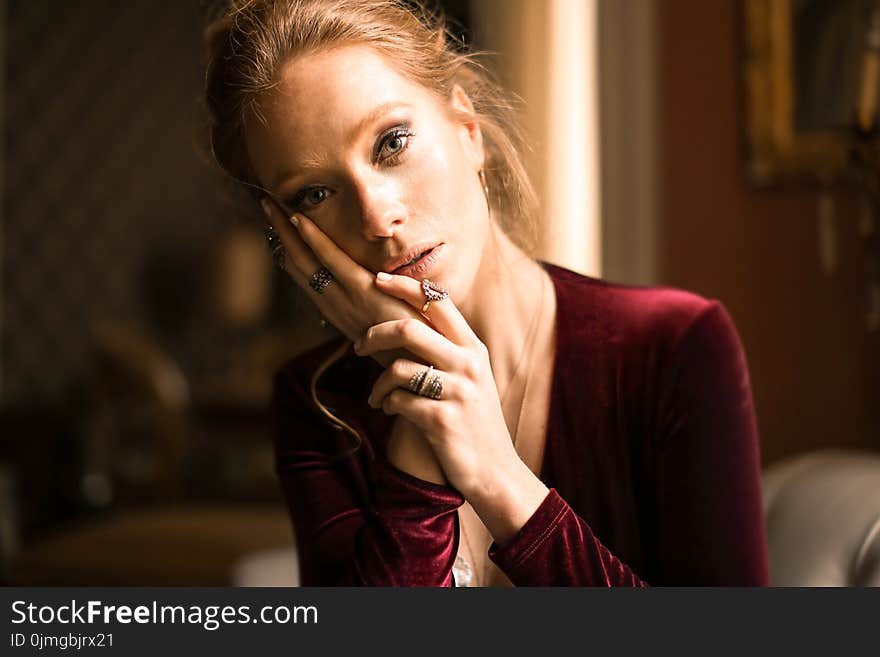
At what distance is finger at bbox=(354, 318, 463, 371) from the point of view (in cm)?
92

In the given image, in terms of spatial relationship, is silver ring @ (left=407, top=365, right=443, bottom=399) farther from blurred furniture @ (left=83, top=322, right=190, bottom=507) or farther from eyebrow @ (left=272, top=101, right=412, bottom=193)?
blurred furniture @ (left=83, top=322, right=190, bottom=507)

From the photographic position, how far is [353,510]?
1166 millimetres

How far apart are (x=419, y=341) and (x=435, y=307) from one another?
1.8 inches

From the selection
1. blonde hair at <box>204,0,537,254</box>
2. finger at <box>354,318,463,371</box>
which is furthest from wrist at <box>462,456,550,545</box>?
blonde hair at <box>204,0,537,254</box>

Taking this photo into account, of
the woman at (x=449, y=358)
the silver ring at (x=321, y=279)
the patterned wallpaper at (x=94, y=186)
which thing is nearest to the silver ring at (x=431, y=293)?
the woman at (x=449, y=358)

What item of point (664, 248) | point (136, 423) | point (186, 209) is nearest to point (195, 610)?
point (664, 248)

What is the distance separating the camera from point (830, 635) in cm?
81

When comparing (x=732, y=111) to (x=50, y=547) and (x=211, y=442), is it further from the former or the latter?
(x=211, y=442)

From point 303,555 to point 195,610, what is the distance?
35 centimetres

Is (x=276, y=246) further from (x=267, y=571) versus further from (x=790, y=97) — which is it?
(x=790, y=97)

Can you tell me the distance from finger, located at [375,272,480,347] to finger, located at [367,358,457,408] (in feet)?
0.14

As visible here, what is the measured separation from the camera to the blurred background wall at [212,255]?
2.04 metres

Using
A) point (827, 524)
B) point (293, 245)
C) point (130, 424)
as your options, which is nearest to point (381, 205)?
point (293, 245)

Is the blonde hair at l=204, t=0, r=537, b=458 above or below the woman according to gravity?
above
